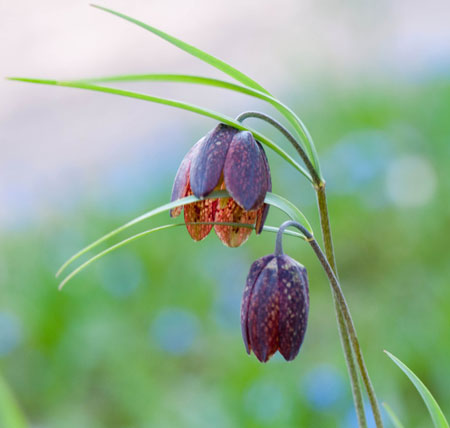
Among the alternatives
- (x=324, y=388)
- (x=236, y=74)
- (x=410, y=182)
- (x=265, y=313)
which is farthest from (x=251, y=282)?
(x=410, y=182)

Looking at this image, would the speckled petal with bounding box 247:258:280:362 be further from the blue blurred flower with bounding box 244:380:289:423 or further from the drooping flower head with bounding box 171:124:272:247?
the blue blurred flower with bounding box 244:380:289:423

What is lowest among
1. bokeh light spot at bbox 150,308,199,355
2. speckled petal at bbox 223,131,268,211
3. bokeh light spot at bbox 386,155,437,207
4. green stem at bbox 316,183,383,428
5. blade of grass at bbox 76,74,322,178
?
green stem at bbox 316,183,383,428

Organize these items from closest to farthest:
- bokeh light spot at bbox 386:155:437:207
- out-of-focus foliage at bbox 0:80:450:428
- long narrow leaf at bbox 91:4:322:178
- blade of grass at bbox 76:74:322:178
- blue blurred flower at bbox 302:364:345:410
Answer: blade of grass at bbox 76:74:322:178, long narrow leaf at bbox 91:4:322:178, blue blurred flower at bbox 302:364:345:410, out-of-focus foliage at bbox 0:80:450:428, bokeh light spot at bbox 386:155:437:207

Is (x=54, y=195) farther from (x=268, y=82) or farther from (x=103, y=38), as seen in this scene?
(x=103, y=38)

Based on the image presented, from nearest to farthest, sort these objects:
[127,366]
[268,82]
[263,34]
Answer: [127,366] → [268,82] → [263,34]

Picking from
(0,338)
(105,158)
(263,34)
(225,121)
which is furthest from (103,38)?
(225,121)

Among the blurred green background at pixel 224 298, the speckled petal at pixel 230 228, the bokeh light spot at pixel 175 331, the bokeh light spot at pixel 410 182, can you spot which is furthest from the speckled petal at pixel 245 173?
the bokeh light spot at pixel 410 182

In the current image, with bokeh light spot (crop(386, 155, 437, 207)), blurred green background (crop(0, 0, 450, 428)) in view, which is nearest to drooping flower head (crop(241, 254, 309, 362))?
blurred green background (crop(0, 0, 450, 428))
